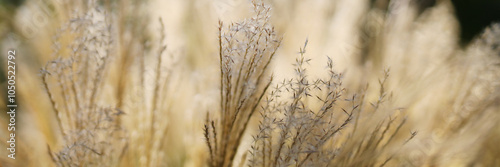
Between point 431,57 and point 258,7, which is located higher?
point 431,57

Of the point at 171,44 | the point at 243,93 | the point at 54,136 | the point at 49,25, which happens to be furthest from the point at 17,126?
the point at 243,93

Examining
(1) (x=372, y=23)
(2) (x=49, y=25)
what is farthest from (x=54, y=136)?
(1) (x=372, y=23)

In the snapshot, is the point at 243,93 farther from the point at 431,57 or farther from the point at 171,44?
the point at 431,57

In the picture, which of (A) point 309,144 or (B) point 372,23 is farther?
(B) point 372,23

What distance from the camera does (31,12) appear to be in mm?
828

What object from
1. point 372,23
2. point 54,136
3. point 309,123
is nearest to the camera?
point 309,123

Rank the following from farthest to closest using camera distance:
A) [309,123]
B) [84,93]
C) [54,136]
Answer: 1. [54,136]
2. [84,93]
3. [309,123]

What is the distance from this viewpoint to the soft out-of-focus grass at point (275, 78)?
1.92 feet

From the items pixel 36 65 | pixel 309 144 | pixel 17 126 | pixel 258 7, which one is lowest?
pixel 309 144

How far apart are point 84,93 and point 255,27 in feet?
0.80

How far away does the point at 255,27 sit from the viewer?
407 mm

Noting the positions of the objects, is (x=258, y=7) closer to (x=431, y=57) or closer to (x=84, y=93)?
(x=84, y=93)

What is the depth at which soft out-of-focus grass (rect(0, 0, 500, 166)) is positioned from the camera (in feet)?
1.92

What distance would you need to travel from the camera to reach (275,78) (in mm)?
713
